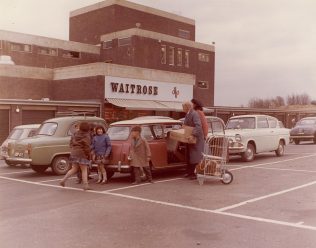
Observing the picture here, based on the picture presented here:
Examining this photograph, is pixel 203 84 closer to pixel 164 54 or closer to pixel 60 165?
pixel 164 54

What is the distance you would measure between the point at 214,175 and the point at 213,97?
4018cm

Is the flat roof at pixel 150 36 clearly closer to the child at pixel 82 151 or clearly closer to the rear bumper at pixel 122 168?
the rear bumper at pixel 122 168

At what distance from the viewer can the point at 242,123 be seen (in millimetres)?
17516

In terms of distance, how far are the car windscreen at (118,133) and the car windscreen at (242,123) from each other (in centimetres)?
681

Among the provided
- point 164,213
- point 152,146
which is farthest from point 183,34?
point 164,213

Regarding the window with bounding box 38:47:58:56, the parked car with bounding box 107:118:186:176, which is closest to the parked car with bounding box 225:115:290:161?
the parked car with bounding box 107:118:186:176

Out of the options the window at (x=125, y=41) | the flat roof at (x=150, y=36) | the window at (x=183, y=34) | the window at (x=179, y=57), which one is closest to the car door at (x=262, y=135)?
the flat roof at (x=150, y=36)

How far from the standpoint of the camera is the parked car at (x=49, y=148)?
13297 millimetres

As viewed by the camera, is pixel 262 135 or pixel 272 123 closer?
pixel 262 135

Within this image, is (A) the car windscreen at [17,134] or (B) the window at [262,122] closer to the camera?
(A) the car windscreen at [17,134]

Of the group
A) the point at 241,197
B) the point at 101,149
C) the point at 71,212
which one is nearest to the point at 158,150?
the point at 101,149

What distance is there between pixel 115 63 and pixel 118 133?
34407 mm

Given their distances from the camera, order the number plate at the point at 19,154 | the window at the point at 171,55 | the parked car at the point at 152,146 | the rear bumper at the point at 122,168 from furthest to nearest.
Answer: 1. the window at the point at 171,55
2. the number plate at the point at 19,154
3. the parked car at the point at 152,146
4. the rear bumper at the point at 122,168

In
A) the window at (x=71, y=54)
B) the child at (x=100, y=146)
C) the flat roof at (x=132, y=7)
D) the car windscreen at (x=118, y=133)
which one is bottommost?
the child at (x=100, y=146)
